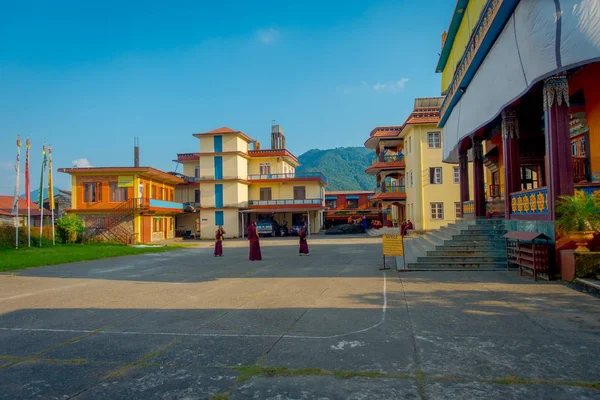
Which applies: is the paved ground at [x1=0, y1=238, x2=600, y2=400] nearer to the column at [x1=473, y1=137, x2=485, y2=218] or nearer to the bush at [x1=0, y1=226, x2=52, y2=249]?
the column at [x1=473, y1=137, x2=485, y2=218]

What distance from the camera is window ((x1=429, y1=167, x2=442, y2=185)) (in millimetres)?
32812

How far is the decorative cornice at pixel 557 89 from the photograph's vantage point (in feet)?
30.7

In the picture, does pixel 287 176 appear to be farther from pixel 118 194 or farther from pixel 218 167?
pixel 118 194

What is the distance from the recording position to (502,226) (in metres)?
13.1

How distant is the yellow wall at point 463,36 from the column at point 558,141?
6.18 meters

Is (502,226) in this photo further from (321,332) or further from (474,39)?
(321,332)

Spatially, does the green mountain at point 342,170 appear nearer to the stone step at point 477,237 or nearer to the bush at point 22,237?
the bush at point 22,237

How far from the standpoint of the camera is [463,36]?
56.9 ft

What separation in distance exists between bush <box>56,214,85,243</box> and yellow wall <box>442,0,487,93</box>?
90.8 feet

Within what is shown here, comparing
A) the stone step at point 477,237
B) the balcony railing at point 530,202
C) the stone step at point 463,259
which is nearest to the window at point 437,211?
the stone step at point 477,237

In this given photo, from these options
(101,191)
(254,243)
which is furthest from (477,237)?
(101,191)

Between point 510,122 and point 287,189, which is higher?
point 287,189

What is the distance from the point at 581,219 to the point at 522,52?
13.2ft

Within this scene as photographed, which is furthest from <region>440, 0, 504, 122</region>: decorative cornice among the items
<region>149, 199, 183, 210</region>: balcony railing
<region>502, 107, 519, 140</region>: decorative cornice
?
<region>149, 199, 183, 210</region>: balcony railing
